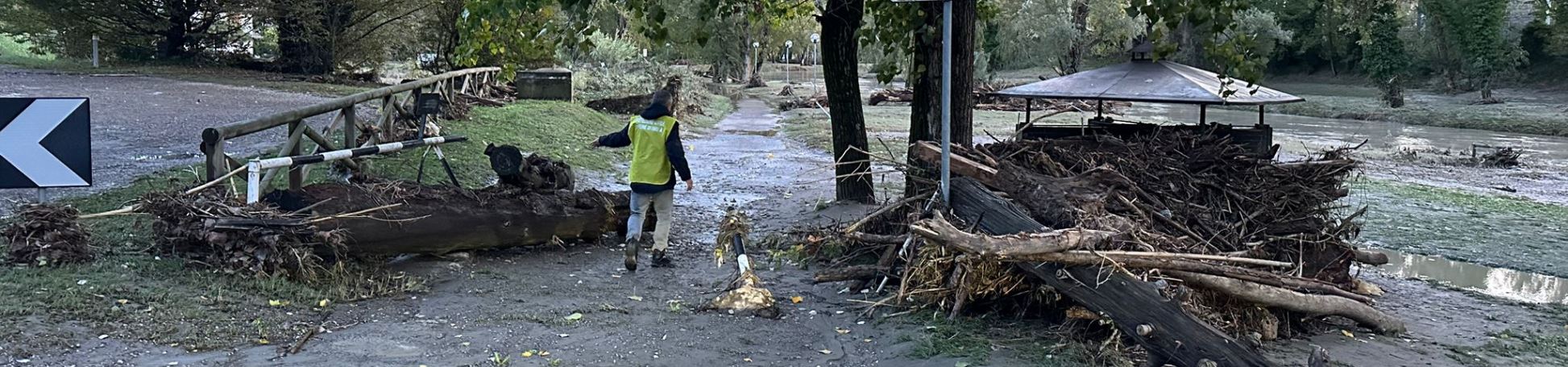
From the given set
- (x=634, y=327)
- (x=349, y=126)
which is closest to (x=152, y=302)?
(x=634, y=327)

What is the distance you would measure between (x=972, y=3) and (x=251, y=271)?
19.3ft

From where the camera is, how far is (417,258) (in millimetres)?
8680

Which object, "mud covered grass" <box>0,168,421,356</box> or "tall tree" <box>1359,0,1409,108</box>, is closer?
"mud covered grass" <box>0,168,421,356</box>

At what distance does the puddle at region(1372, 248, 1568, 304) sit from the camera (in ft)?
31.8

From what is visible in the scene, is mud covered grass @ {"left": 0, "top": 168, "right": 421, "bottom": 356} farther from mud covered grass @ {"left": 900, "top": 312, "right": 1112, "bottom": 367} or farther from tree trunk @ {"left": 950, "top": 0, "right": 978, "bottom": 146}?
tree trunk @ {"left": 950, "top": 0, "right": 978, "bottom": 146}

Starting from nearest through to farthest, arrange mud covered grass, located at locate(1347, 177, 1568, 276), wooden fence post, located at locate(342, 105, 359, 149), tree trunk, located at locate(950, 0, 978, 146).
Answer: tree trunk, located at locate(950, 0, 978, 146)
mud covered grass, located at locate(1347, 177, 1568, 276)
wooden fence post, located at locate(342, 105, 359, 149)

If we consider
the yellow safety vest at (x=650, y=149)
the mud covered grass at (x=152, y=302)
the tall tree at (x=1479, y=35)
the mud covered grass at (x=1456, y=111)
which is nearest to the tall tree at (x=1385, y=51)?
the mud covered grass at (x=1456, y=111)

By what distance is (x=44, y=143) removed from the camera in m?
6.93

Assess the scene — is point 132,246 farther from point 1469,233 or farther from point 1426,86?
point 1426,86

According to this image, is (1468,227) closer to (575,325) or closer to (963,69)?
(963,69)

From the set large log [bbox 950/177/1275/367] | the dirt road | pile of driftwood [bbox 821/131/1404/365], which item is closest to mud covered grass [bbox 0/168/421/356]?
the dirt road

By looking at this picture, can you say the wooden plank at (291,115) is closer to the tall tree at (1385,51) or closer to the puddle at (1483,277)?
the puddle at (1483,277)

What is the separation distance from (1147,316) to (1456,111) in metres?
41.3

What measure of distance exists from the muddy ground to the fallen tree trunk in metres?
0.13
